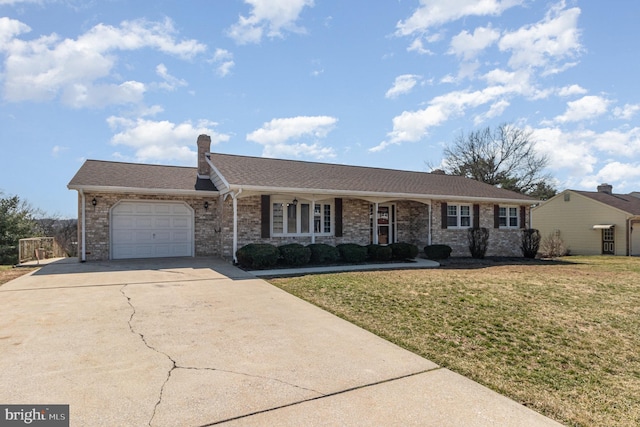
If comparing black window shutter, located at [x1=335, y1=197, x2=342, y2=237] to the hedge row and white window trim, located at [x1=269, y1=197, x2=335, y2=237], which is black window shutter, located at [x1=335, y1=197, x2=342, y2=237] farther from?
the hedge row

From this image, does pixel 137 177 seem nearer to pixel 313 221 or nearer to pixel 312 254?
pixel 313 221

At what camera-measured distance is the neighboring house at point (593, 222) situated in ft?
71.4

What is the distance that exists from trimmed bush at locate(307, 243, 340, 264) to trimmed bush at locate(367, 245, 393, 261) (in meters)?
1.71

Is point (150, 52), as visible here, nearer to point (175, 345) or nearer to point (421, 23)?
point (421, 23)

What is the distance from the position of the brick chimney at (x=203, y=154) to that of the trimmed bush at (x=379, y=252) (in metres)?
7.87

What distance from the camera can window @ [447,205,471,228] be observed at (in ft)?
54.2

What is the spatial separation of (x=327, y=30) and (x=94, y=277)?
409 inches

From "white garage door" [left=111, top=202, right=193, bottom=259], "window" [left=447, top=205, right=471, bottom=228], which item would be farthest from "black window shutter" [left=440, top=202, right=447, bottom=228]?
"white garage door" [left=111, top=202, right=193, bottom=259]

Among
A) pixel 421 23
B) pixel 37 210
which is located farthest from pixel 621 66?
pixel 37 210

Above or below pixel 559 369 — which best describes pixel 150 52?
above

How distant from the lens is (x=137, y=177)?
553 inches

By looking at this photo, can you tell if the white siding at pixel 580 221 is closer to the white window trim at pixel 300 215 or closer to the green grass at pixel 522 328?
the green grass at pixel 522 328

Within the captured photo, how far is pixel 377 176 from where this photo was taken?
56.9 ft

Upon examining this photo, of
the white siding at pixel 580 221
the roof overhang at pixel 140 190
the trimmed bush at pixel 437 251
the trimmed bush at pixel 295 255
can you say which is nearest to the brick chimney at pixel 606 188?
the white siding at pixel 580 221
